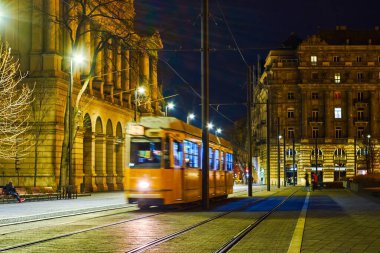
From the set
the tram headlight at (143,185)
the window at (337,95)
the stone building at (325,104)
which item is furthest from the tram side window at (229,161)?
the window at (337,95)

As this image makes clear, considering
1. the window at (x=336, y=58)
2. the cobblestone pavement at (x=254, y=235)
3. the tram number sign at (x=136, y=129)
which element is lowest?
the cobblestone pavement at (x=254, y=235)

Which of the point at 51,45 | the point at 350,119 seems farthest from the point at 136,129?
the point at 350,119

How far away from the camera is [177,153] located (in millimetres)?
27328

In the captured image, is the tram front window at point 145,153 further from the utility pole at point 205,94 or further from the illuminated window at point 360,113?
the illuminated window at point 360,113

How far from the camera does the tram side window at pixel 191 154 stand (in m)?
28.7

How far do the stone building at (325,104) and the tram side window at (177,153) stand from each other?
279ft

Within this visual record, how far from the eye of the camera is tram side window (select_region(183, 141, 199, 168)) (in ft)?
94.2

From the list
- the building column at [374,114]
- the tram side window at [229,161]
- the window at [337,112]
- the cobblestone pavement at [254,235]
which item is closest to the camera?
the cobblestone pavement at [254,235]

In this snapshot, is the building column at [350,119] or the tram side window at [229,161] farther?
the building column at [350,119]

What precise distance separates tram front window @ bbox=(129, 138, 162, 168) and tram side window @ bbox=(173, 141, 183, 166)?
0.78 m

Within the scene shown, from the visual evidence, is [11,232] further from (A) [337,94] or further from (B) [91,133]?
(A) [337,94]

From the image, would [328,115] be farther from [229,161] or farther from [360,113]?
[229,161]

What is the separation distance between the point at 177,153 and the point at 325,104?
89.8 m

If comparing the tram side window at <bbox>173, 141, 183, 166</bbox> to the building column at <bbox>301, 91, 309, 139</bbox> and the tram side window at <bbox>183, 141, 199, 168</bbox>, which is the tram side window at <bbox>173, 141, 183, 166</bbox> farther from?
the building column at <bbox>301, 91, 309, 139</bbox>
